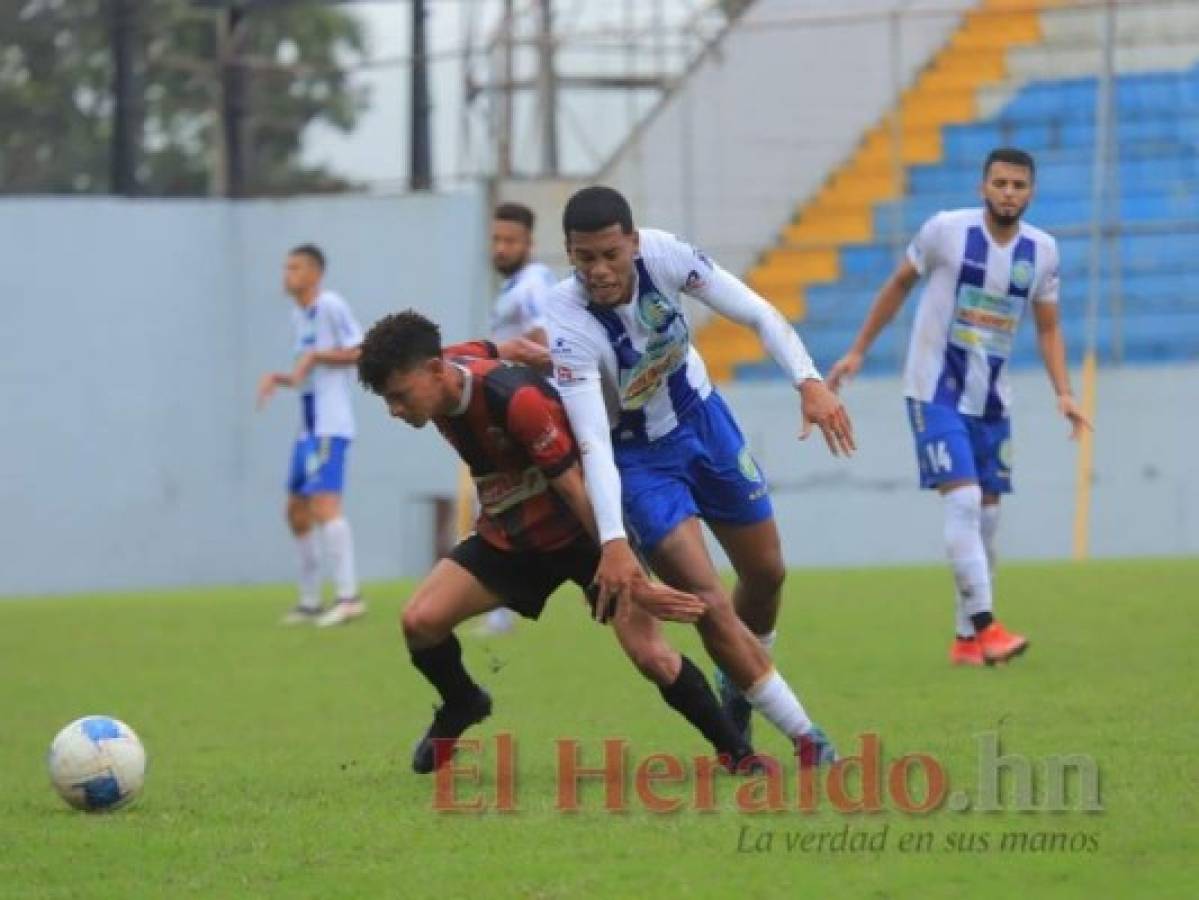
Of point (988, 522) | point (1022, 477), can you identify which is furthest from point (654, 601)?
point (1022, 477)

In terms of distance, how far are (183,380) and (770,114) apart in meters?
6.45

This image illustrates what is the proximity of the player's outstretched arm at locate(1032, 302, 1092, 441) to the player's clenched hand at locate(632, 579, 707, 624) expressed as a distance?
15.7 feet

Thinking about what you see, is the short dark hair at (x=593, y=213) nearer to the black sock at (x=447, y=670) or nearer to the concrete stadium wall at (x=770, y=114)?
the black sock at (x=447, y=670)

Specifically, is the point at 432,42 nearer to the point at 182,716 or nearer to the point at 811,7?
the point at 811,7

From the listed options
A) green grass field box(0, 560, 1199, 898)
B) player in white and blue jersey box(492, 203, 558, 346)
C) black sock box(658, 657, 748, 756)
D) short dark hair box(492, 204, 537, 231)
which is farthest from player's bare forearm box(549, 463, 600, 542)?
short dark hair box(492, 204, 537, 231)

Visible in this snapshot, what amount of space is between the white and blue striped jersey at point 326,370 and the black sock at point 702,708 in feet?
29.6

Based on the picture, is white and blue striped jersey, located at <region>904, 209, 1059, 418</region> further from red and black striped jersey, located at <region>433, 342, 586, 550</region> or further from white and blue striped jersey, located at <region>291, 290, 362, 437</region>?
white and blue striped jersey, located at <region>291, 290, 362, 437</region>

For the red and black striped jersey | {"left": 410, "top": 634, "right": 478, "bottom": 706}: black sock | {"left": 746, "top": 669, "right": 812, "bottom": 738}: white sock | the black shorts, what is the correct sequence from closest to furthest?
the red and black striped jersey
{"left": 746, "top": 669, "right": 812, "bottom": 738}: white sock
the black shorts
{"left": 410, "top": 634, "right": 478, "bottom": 706}: black sock

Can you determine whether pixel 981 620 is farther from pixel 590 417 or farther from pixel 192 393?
pixel 192 393

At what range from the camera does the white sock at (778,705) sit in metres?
8.27

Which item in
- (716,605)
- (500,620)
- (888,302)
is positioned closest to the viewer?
(716,605)

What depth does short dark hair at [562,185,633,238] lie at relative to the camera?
797 centimetres

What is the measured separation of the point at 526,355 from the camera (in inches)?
361

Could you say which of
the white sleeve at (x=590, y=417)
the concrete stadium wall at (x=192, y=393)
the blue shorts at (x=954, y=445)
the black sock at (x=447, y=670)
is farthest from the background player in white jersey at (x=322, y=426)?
the white sleeve at (x=590, y=417)
